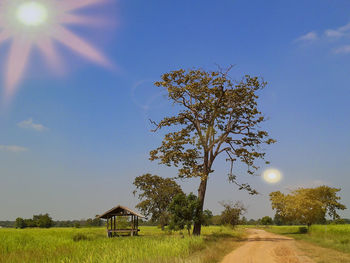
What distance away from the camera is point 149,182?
70.4 metres

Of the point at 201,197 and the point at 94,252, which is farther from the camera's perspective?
the point at 201,197

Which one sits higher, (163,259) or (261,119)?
(261,119)

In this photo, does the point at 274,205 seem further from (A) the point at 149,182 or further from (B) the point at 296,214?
(A) the point at 149,182

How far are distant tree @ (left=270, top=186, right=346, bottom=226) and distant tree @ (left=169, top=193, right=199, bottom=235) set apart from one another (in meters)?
25.9

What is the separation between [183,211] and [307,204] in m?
28.7

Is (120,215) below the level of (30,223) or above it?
above

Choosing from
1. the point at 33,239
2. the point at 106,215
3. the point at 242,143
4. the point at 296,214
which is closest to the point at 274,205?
the point at 296,214

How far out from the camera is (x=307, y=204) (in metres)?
48.7

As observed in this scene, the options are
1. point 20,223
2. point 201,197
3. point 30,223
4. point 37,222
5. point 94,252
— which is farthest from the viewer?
point 30,223

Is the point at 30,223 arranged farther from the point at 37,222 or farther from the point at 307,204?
the point at 307,204

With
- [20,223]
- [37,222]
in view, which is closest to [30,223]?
[20,223]

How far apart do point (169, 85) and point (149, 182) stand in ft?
132

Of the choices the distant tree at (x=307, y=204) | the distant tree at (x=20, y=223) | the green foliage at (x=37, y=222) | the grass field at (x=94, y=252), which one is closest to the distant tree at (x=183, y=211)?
the grass field at (x=94, y=252)

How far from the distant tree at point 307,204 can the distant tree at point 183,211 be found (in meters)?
25.9
